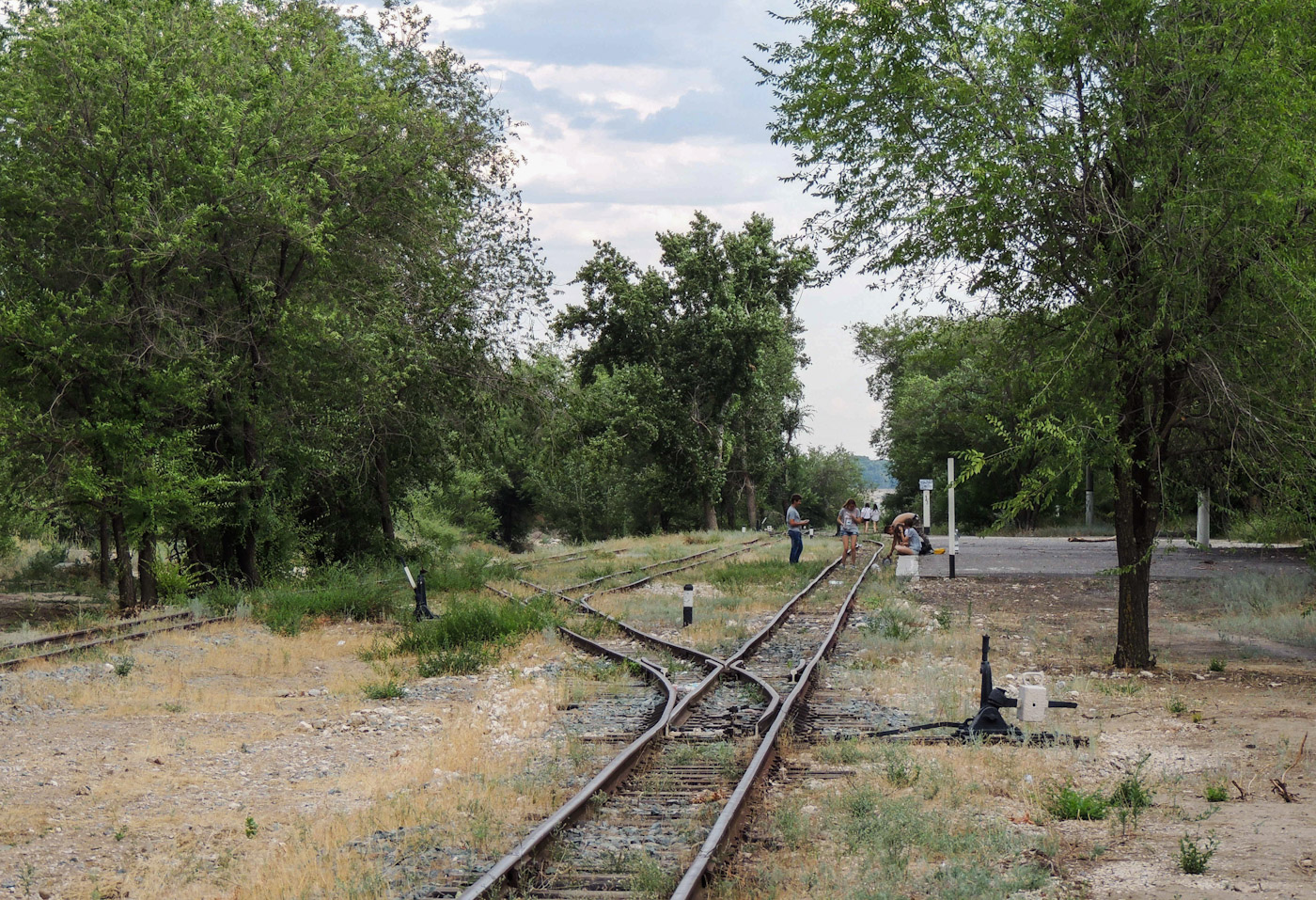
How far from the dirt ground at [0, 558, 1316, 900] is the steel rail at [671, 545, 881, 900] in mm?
1423

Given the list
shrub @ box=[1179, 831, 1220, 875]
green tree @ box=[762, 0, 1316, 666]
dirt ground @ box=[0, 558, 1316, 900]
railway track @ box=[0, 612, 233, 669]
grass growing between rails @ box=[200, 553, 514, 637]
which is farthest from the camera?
grass growing between rails @ box=[200, 553, 514, 637]

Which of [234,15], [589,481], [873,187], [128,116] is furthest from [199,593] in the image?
[589,481]

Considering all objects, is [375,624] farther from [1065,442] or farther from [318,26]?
[318,26]

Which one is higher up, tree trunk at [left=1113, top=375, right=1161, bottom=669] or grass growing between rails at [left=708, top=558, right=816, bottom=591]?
tree trunk at [left=1113, top=375, right=1161, bottom=669]

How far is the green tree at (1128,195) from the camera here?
1265 centimetres

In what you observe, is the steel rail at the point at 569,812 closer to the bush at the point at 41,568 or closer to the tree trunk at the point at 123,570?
the tree trunk at the point at 123,570

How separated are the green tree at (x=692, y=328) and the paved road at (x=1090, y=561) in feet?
61.7

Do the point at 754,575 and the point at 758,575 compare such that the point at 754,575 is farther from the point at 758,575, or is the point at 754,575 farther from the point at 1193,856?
the point at 1193,856

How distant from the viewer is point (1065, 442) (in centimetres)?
1246

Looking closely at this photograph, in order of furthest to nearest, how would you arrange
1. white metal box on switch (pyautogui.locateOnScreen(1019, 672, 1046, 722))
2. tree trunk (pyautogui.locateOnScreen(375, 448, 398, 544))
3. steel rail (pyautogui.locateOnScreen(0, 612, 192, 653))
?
tree trunk (pyautogui.locateOnScreen(375, 448, 398, 544))
steel rail (pyautogui.locateOnScreen(0, 612, 192, 653))
white metal box on switch (pyautogui.locateOnScreen(1019, 672, 1046, 722))

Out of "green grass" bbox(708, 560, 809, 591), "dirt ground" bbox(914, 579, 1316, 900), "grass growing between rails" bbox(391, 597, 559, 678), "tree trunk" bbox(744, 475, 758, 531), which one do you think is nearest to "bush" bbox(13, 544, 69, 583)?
"green grass" bbox(708, 560, 809, 591)

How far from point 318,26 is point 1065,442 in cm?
2014

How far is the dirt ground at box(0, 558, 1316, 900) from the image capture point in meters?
7.09

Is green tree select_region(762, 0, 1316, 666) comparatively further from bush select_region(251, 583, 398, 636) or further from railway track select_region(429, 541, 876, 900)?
bush select_region(251, 583, 398, 636)
